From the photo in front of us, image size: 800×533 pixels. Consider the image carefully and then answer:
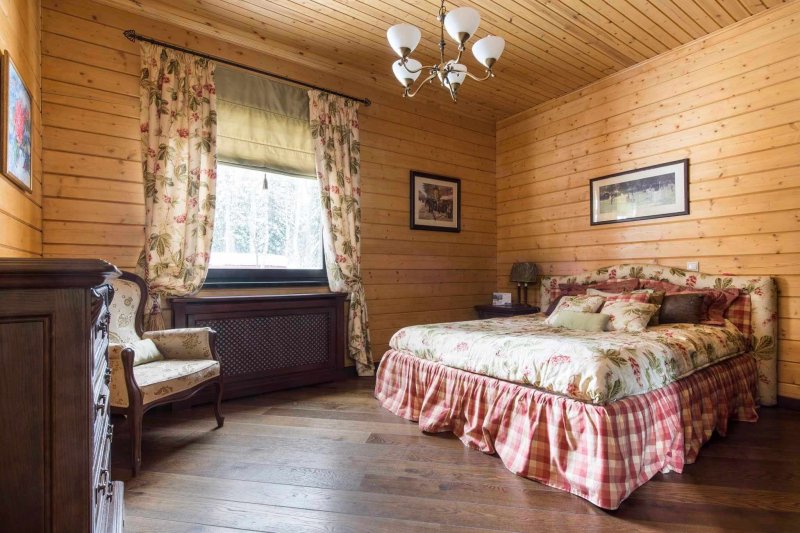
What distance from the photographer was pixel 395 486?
195cm

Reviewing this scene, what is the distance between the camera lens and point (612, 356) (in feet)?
6.45

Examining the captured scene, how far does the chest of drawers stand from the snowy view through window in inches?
107

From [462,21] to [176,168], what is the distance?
7.55ft

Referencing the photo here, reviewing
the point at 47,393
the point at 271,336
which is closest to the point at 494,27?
the point at 271,336

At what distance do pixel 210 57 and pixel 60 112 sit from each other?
111 centimetres

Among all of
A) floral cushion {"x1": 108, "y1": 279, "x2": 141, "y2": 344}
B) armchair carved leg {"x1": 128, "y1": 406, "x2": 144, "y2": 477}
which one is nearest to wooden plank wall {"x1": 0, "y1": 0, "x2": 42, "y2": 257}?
floral cushion {"x1": 108, "y1": 279, "x2": 141, "y2": 344}

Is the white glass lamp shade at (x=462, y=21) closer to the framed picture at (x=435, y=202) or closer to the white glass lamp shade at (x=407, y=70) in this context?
the white glass lamp shade at (x=407, y=70)

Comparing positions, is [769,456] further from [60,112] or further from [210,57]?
[60,112]

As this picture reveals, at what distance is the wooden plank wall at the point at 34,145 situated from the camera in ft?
6.56

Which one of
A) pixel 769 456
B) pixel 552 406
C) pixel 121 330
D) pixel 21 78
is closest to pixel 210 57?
pixel 21 78

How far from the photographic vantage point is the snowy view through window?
3.44m

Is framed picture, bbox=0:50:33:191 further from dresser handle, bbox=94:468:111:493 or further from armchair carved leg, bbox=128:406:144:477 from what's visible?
dresser handle, bbox=94:468:111:493

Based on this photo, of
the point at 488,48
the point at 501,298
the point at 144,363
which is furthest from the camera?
the point at 501,298

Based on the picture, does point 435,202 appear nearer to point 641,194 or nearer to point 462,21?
point 641,194
